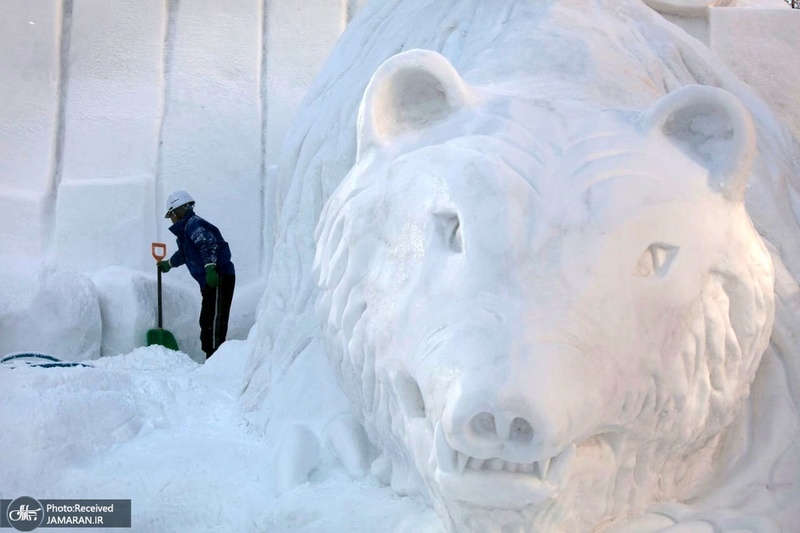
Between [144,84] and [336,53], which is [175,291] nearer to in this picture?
[144,84]

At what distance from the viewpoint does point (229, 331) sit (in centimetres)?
524

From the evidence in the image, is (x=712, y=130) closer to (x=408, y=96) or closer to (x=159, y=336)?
(x=408, y=96)

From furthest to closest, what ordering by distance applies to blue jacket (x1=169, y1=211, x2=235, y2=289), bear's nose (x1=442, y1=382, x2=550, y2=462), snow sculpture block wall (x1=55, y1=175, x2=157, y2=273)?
snow sculpture block wall (x1=55, y1=175, x2=157, y2=273)
blue jacket (x1=169, y1=211, x2=235, y2=289)
bear's nose (x1=442, y1=382, x2=550, y2=462)

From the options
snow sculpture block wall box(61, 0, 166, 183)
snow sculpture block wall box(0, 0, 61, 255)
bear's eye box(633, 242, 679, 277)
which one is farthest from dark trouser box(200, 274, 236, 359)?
bear's eye box(633, 242, 679, 277)

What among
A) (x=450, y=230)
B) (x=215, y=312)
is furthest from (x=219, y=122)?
(x=450, y=230)

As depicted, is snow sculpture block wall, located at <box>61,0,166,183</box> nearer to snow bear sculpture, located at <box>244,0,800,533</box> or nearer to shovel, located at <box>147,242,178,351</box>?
shovel, located at <box>147,242,178,351</box>

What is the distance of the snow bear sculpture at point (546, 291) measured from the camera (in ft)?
4.81

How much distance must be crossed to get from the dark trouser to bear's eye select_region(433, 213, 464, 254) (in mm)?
3444

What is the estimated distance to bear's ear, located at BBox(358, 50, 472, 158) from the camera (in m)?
1.80

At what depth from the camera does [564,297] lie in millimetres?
1521

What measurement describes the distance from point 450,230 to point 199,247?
3.44 metres

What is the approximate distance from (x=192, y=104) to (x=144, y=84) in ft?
0.92

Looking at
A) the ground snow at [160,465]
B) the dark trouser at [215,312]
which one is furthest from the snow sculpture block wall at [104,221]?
the ground snow at [160,465]

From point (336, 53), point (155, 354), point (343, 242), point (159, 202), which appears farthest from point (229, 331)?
point (343, 242)
